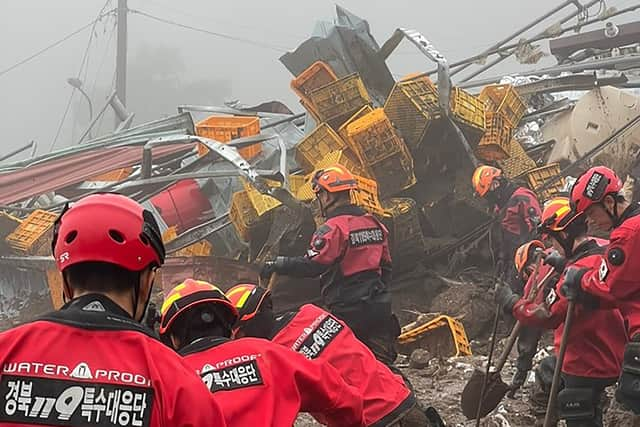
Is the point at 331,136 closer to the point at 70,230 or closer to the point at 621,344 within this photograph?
the point at 621,344

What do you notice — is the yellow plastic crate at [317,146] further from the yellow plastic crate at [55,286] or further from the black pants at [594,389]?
the black pants at [594,389]

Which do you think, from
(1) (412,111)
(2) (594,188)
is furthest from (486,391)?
(1) (412,111)

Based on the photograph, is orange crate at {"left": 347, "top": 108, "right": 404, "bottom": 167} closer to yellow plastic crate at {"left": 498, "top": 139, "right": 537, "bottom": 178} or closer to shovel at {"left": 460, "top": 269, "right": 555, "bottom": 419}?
yellow plastic crate at {"left": 498, "top": 139, "right": 537, "bottom": 178}

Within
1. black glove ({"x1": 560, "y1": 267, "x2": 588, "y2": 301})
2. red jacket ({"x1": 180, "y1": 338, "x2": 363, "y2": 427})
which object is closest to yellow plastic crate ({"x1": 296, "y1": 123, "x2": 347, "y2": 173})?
black glove ({"x1": 560, "y1": 267, "x2": 588, "y2": 301})

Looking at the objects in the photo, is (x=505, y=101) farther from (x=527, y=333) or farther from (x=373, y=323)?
(x=373, y=323)

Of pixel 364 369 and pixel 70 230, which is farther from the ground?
pixel 70 230

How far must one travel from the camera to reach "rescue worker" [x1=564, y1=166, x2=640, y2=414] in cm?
365

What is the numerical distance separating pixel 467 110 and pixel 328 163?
204 centimetres

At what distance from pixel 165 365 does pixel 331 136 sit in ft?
23.8

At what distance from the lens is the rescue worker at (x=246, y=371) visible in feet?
7.59

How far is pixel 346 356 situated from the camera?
336cm

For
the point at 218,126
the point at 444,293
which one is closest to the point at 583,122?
the point at 444,293

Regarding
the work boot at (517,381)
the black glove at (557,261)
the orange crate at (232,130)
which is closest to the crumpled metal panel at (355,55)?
the orange crate at (232,130)

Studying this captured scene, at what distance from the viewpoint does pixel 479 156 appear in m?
9.51
